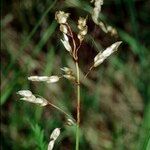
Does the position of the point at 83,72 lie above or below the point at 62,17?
below

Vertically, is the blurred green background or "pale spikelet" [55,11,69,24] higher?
"pale spikelet" [55,11,69,24]

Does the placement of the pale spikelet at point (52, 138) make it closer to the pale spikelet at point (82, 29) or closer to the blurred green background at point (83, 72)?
the pale spikelet at point (82, 29)

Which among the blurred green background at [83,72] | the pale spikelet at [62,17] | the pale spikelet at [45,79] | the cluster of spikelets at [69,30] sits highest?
the pale spikelet at [62,17]

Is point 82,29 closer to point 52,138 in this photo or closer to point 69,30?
point 69,30

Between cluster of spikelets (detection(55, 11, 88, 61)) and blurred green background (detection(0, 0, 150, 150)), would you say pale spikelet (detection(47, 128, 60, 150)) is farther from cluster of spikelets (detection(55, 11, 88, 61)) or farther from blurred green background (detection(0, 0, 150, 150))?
blurred green background (detection(0, 0, 150, 150))

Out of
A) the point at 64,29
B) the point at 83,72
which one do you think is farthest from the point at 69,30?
the point at 83,72

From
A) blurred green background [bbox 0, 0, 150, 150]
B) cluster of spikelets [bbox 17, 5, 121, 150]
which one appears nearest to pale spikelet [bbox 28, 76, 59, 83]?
cluster of spikelets [bbox 17, 5, 121, 150]

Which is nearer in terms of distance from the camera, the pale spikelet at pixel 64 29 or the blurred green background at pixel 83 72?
the pale spikelet at pixel 64 29

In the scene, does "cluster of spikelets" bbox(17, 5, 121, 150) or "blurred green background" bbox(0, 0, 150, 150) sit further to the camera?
"blurred green background" bbox(0, 0, 150, 150)

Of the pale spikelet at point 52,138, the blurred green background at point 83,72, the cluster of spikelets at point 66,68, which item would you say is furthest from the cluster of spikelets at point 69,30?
the blurred green background at point 83,72
